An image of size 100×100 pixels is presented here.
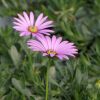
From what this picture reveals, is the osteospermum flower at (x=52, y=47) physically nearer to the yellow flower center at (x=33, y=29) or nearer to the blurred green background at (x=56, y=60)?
the yellow flower center at (x=33, y=29)

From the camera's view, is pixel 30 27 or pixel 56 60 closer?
pixel 30 27

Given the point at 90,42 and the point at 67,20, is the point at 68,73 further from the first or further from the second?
the point at 67,20

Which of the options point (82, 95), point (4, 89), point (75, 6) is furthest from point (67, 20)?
point (82, 95)

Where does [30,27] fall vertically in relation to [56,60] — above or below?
above

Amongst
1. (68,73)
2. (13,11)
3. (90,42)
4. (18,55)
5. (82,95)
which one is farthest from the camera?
(13,11)

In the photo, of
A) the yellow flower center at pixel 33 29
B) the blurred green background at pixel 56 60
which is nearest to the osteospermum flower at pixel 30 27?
the yellow flower center at pixel 33 29

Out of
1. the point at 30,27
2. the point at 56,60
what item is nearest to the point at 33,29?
the point at 30,27

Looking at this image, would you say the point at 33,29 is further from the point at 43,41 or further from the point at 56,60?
the point at 56,60
